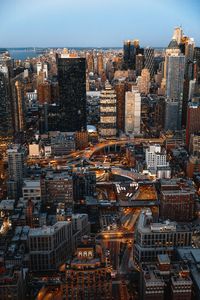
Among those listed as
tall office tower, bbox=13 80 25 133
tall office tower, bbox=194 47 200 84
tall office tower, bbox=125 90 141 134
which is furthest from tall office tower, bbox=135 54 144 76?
tall office tower, bbox=13 80 25 133

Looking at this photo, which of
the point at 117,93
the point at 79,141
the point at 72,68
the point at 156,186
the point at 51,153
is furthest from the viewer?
the point at 117,93

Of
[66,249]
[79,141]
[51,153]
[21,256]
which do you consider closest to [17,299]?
[21,256]

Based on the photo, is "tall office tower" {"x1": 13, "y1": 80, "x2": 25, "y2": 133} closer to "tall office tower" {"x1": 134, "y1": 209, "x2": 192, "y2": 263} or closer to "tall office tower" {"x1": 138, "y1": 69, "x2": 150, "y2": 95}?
"tall office tower" {"x1": 138, "y1": 69, "x2": 150, "y2": 95}

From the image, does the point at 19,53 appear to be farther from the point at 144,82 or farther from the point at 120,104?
the point at 144,82

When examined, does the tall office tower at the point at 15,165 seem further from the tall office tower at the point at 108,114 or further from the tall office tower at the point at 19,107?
the tall office tower at the point at 108,114

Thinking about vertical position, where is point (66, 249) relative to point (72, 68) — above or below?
below

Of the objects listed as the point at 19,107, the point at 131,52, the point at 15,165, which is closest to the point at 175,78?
the point at 19,107

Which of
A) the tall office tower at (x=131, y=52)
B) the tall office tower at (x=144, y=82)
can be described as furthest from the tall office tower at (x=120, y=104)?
the tall office tower at (x=131, y=52)

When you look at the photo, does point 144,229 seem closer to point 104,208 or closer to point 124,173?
point 104,208
